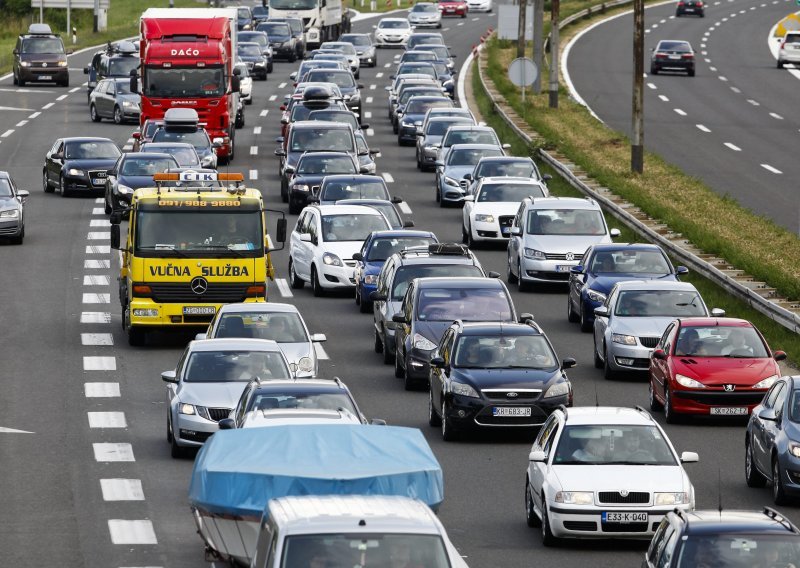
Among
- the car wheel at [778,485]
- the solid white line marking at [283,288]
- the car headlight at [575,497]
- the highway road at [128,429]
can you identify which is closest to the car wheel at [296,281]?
the solid white line marking at [283,288]

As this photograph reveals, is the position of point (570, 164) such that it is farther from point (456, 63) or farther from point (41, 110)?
point (456, 63)

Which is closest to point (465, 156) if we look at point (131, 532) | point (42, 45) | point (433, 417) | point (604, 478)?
point (433, 417)

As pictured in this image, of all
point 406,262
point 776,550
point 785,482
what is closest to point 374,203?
point 406,262

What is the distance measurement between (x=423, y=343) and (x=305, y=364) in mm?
2085

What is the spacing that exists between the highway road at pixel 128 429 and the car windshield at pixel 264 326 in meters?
1.32

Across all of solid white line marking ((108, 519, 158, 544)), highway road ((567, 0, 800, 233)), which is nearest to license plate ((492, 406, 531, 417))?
solid white line marking ((108, 519, 158, 544))

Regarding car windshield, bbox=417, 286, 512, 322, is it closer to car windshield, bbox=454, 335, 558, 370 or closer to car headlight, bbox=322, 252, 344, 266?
car windshield, bbox=454, 335, 558, 370

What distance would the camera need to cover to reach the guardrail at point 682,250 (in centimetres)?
3209

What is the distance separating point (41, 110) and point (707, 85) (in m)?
27.3

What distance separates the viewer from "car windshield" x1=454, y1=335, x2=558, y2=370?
24.6 metres

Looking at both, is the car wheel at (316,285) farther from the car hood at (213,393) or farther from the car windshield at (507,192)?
the car hood at (213,393)

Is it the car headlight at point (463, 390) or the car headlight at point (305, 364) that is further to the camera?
the car headlight at point (305, 364)

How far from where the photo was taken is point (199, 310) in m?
31.6

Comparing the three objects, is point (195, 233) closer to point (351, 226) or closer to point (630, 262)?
point (351, 226)
